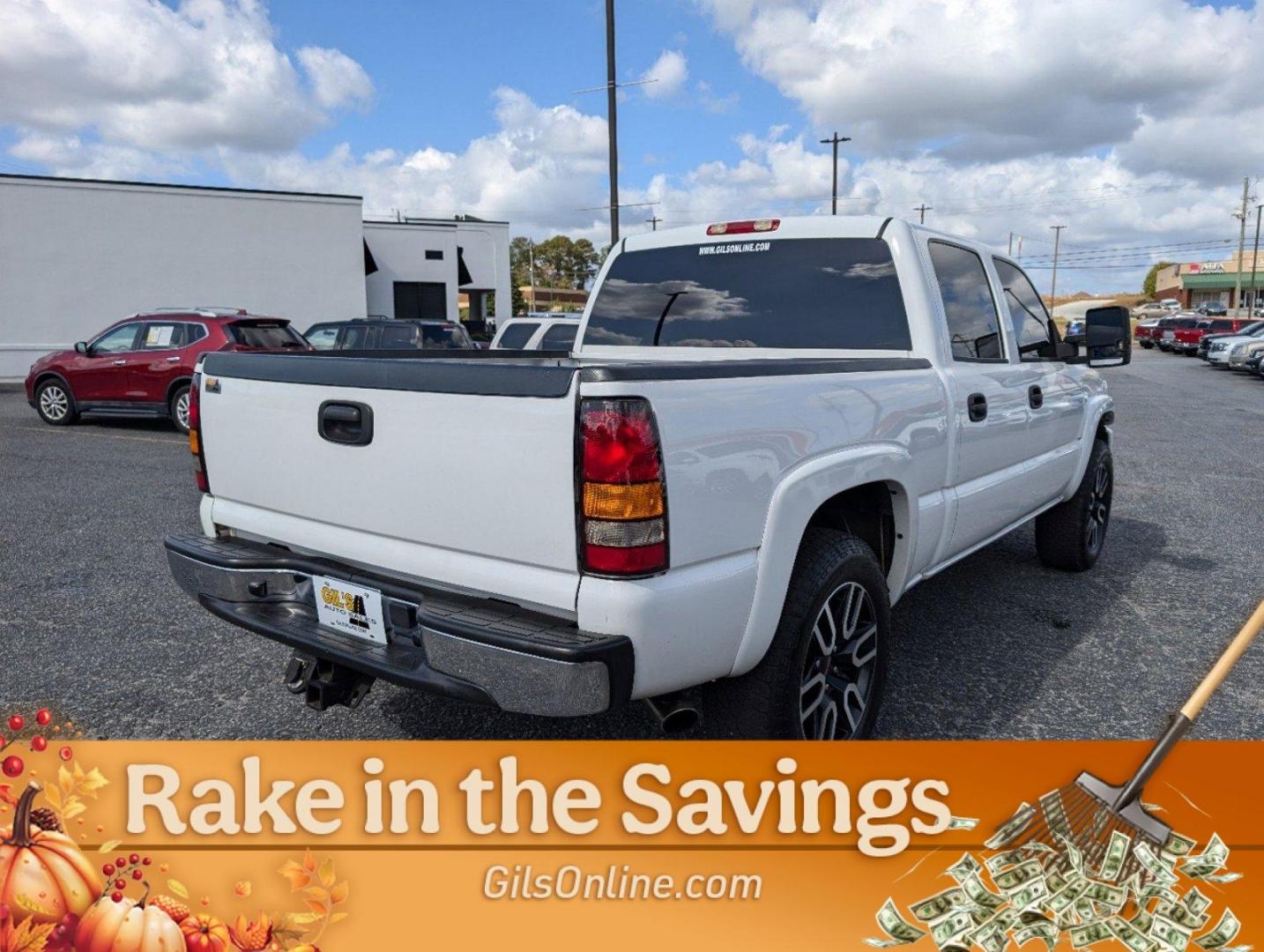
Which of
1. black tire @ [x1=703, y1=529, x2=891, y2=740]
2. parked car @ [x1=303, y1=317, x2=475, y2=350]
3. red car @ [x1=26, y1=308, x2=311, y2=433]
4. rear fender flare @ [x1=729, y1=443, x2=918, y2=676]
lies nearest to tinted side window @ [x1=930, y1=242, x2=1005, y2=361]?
rear fender flare @ [x1=729, y1=443, x2=918, y2=676]

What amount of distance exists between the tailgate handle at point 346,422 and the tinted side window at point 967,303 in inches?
93.0

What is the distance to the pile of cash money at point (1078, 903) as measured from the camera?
7.47 feet

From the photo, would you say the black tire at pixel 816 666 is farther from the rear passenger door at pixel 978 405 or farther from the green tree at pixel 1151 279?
the green tree at pixel 1151 279

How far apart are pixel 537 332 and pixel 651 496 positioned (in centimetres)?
1036

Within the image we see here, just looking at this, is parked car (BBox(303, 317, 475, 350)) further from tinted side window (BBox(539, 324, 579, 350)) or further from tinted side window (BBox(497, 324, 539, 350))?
tinted side window (BBox(539, 324, 579, 350))

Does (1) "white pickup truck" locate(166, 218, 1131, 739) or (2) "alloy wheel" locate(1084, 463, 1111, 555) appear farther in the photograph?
(2) "alloy wheel" locate(1084, 463, 1111, 555)

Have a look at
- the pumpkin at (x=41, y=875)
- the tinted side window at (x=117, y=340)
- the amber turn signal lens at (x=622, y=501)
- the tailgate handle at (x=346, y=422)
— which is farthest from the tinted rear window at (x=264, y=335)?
the amber turn signal lens at (x=622, y=501)

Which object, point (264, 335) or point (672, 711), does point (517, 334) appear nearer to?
point (264, 335)

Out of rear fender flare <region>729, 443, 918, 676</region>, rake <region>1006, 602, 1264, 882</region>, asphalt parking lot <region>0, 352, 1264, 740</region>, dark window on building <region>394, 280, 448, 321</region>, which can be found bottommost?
asphalt parking lot <region>0, 352, 1264, 740</region>

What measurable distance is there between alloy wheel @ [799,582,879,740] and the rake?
681mm

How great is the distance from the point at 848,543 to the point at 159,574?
431 cm

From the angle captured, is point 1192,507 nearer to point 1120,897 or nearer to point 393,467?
point 1120,897

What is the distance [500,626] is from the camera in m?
2.35

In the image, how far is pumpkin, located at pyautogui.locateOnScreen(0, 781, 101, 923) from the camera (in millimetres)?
2293
